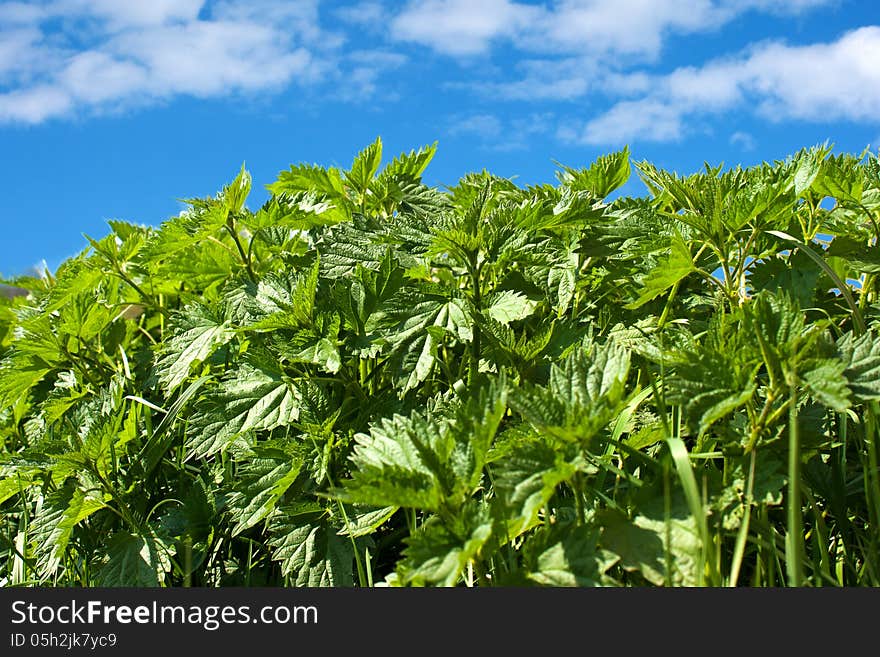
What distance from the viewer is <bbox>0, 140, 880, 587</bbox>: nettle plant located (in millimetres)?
1488

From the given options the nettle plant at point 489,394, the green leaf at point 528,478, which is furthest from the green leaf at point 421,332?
the green leaf at point 528,478

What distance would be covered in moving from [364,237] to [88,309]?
1197mm

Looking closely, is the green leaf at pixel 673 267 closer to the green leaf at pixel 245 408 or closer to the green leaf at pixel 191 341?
the green leaf at pixel 245 408

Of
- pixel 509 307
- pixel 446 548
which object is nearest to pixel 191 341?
pixel 509 307

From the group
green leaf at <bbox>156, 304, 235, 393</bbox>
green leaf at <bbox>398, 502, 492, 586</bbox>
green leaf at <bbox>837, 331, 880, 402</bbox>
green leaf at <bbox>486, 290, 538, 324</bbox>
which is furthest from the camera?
green leaf at <bbox>156, 304, 235, 393</bbox>

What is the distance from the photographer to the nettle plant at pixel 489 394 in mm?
1488

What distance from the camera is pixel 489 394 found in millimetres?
1571

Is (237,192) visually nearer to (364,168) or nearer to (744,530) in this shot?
(364,168)

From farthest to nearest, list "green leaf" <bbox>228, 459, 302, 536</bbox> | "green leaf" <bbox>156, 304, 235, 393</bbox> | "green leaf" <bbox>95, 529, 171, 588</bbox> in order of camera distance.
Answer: "green leaf" <bbox>156, 304, 235, 393</bbox>, "green leaf" <bbox>95, 529, 171, 588</bbox>, "green leaf" <bbox>228, 459, 302, 536</bbox>

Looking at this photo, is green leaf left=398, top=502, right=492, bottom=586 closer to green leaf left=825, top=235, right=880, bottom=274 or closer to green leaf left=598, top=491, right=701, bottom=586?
green leaf left=598, top=491, right=701, bottom=586

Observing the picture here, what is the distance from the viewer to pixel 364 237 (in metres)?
2.40

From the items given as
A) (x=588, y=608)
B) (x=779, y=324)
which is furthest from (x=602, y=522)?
(x=779, y=324)

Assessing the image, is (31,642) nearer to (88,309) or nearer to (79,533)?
(79,533)

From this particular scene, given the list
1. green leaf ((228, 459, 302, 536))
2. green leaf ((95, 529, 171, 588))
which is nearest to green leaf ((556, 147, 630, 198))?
green leaf ((228, 459, 302, 536))
